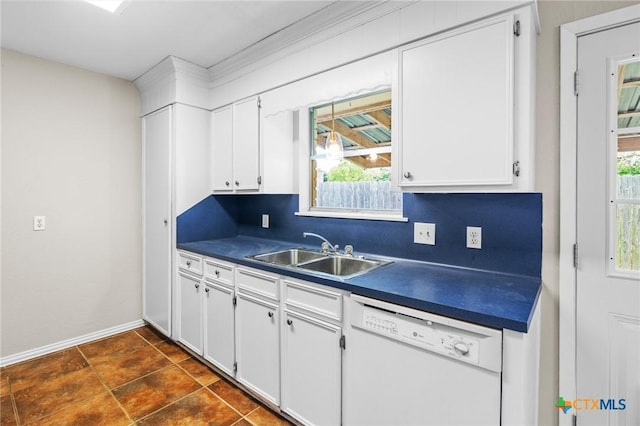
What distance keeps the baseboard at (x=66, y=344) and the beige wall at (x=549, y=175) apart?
3.47 metres

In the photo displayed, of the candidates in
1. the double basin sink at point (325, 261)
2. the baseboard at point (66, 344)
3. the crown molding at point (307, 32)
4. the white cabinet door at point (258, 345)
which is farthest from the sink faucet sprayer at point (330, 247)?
the baseboard at point (66, 344)

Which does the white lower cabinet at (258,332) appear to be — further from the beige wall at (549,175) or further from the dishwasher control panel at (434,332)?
the beige wall at (549,175)

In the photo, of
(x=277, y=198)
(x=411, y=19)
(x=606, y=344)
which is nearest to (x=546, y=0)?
(x=411, y=19)

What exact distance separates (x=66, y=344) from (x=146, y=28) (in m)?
2.76

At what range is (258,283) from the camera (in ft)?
6.72

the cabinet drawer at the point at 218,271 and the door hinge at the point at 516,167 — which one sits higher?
the door hinge at the point at 516,167

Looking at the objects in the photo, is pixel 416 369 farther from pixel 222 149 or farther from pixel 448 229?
pixel 222 149

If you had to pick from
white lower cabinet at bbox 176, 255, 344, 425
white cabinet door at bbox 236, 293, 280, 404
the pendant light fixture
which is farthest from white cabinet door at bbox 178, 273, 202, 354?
the pendant light fixture

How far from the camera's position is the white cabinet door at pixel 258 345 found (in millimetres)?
1944

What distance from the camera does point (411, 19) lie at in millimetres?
1668

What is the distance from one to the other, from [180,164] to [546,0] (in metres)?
2.74

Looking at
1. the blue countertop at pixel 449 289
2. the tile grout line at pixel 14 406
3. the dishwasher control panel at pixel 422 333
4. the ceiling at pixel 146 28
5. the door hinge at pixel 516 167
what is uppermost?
the ceiling at pixel 146 28

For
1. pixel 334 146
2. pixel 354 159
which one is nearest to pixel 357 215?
pixel 354 159

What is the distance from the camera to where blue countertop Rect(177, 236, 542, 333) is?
1.18m
